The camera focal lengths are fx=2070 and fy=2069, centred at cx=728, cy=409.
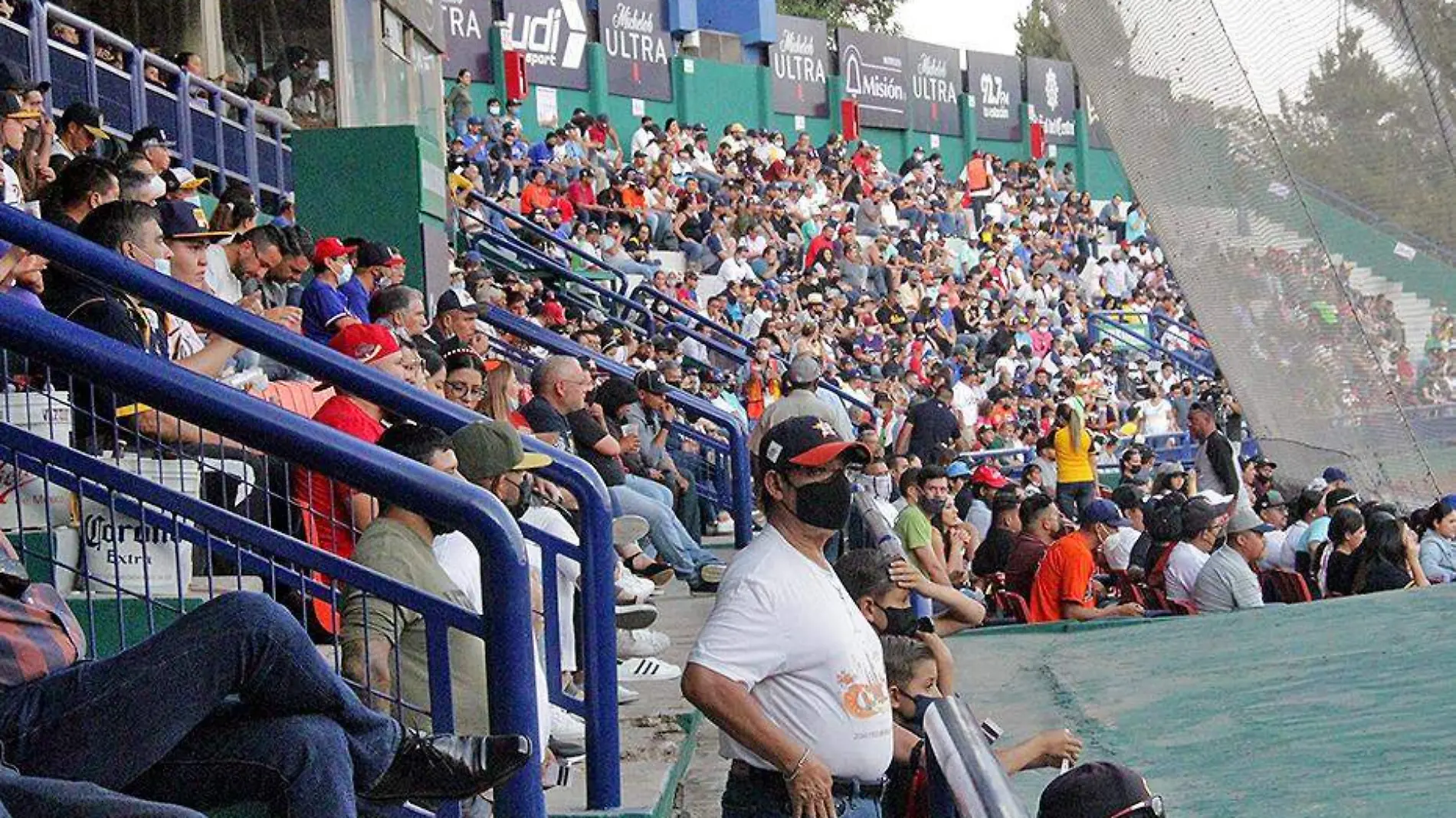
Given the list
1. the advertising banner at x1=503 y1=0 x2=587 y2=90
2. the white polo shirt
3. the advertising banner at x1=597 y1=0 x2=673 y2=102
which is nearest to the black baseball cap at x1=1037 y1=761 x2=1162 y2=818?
the white polo shirt

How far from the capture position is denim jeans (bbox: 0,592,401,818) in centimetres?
364

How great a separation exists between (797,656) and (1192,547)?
329 inches

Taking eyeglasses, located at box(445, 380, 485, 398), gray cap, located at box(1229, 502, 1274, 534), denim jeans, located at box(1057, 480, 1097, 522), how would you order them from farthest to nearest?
denim jeans, located at box(1057, 480, 1097, 522), gray cap, located at box(1229, 502, 1274, 534), eyeglasses, located at box(445, 380, 485, 398)

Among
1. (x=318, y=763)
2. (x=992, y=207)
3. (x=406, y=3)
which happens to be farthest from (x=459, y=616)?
(x=992, y=207)

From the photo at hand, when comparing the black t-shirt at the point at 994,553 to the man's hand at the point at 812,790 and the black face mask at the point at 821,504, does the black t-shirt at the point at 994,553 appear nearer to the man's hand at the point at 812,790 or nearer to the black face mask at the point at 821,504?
the black face mask at the point at 821,504

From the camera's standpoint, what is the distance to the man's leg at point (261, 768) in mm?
3693

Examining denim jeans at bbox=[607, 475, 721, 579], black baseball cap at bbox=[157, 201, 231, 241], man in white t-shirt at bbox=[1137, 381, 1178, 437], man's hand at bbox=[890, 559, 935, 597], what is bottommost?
man in white t-shirt at bbox=[1137, 381, 1178, 437]

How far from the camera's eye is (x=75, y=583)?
15.0 ft

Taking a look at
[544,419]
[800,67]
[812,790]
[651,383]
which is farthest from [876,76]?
[812,790]

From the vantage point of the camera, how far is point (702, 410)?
13.2m

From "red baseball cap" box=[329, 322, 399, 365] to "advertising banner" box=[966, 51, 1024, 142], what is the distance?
129 ft

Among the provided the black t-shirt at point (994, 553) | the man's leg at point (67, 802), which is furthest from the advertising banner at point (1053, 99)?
the man's leg at point (67, 802)

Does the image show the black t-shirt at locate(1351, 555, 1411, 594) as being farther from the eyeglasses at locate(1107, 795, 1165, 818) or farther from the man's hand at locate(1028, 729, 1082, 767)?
the eyeglasses at locate(1107, 795, 1165, 818)

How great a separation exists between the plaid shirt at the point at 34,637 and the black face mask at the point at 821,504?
5.21ft
